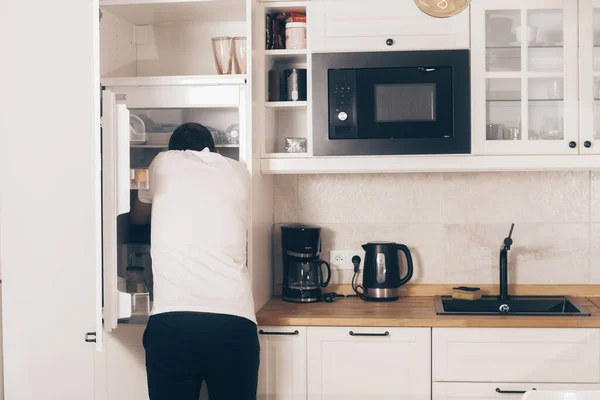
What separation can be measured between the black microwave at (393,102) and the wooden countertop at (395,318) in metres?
0.63

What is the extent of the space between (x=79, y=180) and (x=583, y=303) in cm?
216

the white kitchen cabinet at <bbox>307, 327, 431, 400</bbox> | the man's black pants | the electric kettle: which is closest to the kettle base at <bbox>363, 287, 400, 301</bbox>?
the electric kettle

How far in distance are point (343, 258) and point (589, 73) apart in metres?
1.29

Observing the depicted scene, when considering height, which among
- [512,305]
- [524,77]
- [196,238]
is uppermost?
[524,77]

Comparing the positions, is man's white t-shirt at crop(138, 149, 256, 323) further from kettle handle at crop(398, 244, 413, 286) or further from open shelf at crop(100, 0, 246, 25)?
kettle handle at crop(398, 244, 413, 286)

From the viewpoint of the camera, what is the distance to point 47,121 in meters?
3.19

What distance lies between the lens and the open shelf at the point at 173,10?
3.02 meters

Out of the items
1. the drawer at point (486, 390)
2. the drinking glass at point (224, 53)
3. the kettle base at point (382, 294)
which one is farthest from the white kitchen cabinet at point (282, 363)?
the drinking glass at point (224, 53)

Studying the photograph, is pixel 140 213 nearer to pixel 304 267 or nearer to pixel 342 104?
pixel 304 267

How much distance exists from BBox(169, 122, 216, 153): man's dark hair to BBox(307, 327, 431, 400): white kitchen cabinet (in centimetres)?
81

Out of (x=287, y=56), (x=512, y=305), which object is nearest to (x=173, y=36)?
(x=287, y=56)

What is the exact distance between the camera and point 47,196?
10.5 ft

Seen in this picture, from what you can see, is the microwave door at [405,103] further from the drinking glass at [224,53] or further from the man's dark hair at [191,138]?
the man's dark hair at [191,138]

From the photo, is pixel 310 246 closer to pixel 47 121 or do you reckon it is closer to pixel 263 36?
pixel 263 36
